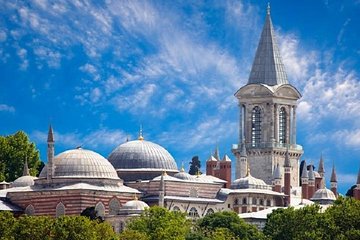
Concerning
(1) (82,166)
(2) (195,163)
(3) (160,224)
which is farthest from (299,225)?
(2) (195,163)

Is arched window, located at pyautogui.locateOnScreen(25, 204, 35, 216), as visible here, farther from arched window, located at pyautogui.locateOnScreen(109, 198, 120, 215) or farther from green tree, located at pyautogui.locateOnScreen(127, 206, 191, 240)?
green tree, located at pyautogui.locateOnScreen(127, 206, 191, 240)

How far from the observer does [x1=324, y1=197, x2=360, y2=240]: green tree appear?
9781cm

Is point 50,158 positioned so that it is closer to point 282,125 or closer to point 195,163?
point 282,125

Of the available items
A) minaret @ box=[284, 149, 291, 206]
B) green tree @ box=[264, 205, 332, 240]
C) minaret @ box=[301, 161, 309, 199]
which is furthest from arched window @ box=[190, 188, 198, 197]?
green tree @ box=[264, 205, 332, 240]

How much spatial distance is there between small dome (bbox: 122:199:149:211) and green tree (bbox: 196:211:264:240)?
3.68 metres

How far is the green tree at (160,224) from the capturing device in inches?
4006

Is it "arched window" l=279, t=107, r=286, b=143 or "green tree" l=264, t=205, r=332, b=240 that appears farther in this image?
"arched window" l=279, t=107, r=286, b=143

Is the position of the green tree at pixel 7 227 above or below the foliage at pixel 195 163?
below

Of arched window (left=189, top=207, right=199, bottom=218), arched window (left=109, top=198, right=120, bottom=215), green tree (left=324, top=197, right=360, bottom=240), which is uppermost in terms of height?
arched window (left=189, top=207, right=199, bottom=218)

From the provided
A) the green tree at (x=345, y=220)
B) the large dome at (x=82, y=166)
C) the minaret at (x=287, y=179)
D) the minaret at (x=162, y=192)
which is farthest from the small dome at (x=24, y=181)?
the green tree at (x=345, y=220)

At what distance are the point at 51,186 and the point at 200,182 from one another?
1247 cm

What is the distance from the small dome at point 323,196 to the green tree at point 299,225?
788 inches

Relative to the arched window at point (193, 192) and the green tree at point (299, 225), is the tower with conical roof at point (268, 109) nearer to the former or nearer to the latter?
the arched window at point (193, 192)

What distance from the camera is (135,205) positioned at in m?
114
